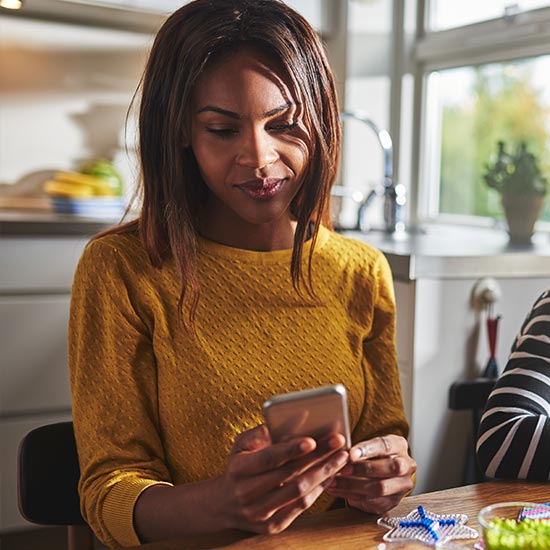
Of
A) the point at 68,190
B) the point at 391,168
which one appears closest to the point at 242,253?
the point at 391,168

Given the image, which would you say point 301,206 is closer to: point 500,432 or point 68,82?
point 500,432

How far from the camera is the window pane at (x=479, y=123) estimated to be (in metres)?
2.53

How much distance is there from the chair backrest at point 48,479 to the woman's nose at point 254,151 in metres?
0.41

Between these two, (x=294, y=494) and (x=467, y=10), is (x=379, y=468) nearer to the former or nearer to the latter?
(x=294, y=494)

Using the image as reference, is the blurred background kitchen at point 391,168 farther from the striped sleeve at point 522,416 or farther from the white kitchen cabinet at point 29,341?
the striped sleeve at point 522,416

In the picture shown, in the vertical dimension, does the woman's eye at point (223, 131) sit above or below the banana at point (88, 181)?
above

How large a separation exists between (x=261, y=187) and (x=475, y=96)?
1949 millimetres

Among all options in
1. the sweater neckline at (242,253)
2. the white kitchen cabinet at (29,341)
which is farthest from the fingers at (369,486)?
the white kitchen cabinet at (29,341)

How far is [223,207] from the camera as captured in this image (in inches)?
44.7

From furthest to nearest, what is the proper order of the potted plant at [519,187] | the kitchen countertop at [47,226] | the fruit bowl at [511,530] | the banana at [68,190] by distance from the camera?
1. the banana at [68,190]
2. the kitchen countertop at [47,226]
3. the potted plant at [519,187]
4. the fruit bowl at [511,530]

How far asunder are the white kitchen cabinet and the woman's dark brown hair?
4.72 feet

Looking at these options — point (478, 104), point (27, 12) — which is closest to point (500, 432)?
point (478, 104)

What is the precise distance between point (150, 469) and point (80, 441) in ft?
0.29

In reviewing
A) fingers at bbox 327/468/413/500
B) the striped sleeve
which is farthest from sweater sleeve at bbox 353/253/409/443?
fingers at bbox 327/468/413/500
